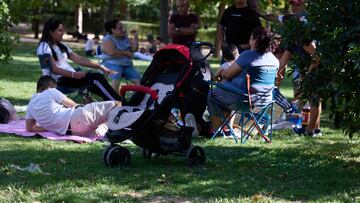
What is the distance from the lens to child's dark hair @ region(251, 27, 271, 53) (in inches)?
314

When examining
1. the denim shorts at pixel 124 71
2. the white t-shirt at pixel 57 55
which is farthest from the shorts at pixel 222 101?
the denim shorts at pixel 124 71

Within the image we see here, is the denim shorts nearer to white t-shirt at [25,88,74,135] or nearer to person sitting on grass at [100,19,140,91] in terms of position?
person sitting on grass at [100,19,140,91]

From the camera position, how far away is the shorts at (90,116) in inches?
319

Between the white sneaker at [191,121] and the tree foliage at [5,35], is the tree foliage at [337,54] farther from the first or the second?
the tree foliage at [5,35]

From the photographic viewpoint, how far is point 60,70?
377 inches

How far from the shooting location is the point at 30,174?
606 cm

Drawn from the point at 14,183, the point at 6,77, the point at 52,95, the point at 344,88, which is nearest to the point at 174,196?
the point at 14,183

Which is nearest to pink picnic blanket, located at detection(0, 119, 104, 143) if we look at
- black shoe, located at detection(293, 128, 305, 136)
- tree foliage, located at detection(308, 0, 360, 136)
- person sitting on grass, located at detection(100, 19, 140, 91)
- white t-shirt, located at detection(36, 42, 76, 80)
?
white t-shirt, located at detection(36, 42, 76, 80)

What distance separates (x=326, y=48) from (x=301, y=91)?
71 cm

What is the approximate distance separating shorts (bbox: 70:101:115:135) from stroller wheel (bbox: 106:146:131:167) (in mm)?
1669

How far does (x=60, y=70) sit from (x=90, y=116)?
169 centimetres

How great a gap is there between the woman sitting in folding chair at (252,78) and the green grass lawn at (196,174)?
51 cm

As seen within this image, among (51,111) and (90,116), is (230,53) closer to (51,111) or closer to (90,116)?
(90,116)

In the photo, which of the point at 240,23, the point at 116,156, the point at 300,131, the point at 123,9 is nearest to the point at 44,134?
the point at 116,156
